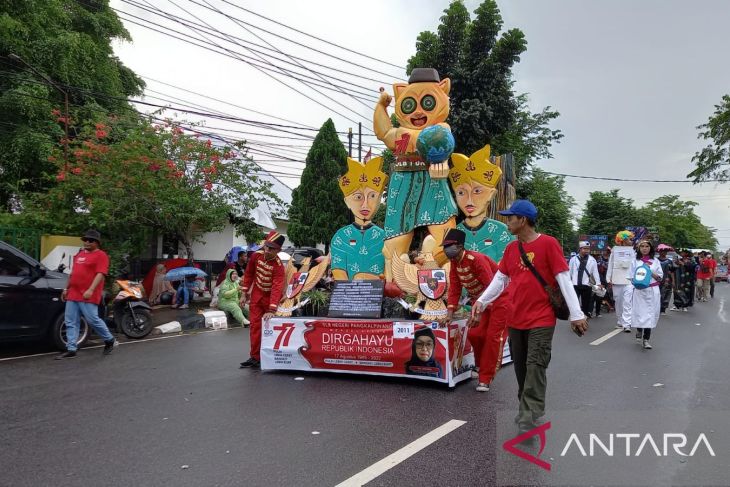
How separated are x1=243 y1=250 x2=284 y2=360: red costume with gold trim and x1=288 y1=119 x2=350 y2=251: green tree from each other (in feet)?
42.1

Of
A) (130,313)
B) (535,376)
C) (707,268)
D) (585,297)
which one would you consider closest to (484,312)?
(535,376)

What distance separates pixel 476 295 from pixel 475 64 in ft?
40.3

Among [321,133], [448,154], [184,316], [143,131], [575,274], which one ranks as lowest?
[184,316]

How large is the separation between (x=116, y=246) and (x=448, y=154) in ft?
26.9

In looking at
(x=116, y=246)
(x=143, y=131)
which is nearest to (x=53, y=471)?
(x=116, y=246)

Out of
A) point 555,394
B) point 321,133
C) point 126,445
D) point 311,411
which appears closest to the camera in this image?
point 126,445

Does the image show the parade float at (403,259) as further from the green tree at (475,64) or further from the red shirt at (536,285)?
the green tree at (475,64)

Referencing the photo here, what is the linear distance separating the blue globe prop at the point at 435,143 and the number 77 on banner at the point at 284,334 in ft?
12.4

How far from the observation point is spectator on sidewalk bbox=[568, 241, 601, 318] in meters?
12.5

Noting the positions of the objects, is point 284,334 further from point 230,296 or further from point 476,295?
point 230,296

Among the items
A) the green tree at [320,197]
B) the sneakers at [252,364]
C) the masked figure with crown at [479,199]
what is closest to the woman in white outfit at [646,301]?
the masked figure with crown at [479,199]

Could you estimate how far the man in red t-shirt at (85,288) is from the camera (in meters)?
7.38

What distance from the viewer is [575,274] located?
1264 cm

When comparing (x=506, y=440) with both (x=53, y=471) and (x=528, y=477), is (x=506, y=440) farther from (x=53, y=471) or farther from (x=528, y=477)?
(x=53, y=471)
